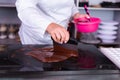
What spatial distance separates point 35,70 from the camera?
0.69 meters

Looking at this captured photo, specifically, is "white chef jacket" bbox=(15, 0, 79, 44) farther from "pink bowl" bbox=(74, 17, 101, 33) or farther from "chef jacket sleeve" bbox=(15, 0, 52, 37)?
"pink bowl" bbox=(74, 17, 101, 33)

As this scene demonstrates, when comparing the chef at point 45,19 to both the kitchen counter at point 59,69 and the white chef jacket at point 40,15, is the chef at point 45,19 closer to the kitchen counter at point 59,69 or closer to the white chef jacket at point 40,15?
the white chef jacket at point 40,15

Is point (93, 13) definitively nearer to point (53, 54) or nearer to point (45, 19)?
point (45, 19)

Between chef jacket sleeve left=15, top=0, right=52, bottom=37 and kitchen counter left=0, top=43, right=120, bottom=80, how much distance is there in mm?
170

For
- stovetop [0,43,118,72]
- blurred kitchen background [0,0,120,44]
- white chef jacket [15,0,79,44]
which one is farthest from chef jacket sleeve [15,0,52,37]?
blurred kitchen background [0,0,120,44]

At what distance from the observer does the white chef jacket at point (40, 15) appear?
976mm

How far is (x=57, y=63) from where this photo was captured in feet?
2.50

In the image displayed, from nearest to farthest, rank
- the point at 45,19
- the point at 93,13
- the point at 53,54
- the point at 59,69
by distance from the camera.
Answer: the point at 59,69 → the point at 53,54 → the point at 45,19 → the point at 93,13

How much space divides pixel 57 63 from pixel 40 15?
1.05ft

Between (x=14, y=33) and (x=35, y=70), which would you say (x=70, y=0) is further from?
(x=14, y=33)

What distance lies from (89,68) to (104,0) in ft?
6.14

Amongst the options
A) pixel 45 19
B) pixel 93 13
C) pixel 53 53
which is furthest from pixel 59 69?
pixel 93 13

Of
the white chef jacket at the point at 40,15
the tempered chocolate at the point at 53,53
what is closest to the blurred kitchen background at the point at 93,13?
the white chef jacket at the point at 40,15

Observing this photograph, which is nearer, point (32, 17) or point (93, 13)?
point (32, 17)
